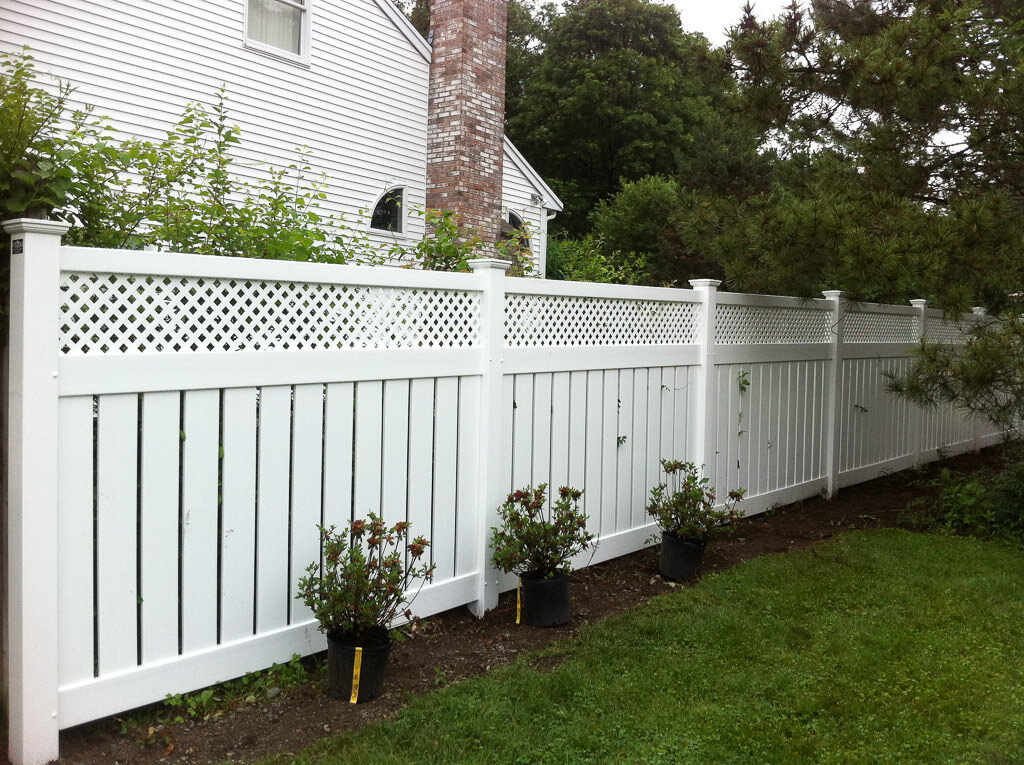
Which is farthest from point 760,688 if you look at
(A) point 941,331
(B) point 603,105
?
(B) point 603,105

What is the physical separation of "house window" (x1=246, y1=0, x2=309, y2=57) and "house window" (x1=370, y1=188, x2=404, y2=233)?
2020mm

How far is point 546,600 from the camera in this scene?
163 inches

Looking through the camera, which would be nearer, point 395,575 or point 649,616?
point 395,575

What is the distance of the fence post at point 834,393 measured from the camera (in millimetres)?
7258

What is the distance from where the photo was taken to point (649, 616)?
4270 millimetres

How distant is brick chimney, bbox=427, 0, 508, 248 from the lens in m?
11.0

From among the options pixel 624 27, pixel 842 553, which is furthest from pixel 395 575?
pixel 624 27

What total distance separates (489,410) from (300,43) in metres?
7.30

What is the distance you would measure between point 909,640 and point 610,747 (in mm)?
1854

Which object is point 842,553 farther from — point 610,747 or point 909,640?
point 610,747

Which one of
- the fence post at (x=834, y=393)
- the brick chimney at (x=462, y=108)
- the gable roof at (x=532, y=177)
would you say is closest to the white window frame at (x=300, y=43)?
the brick chimney at (x=462, y=108)

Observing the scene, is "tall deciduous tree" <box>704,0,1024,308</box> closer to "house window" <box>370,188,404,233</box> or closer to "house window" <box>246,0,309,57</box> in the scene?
"house window" <box>370,188,404,233</box>

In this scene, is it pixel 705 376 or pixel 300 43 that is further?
pixel 300 43

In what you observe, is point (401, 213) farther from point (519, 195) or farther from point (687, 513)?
point (687, 513)
